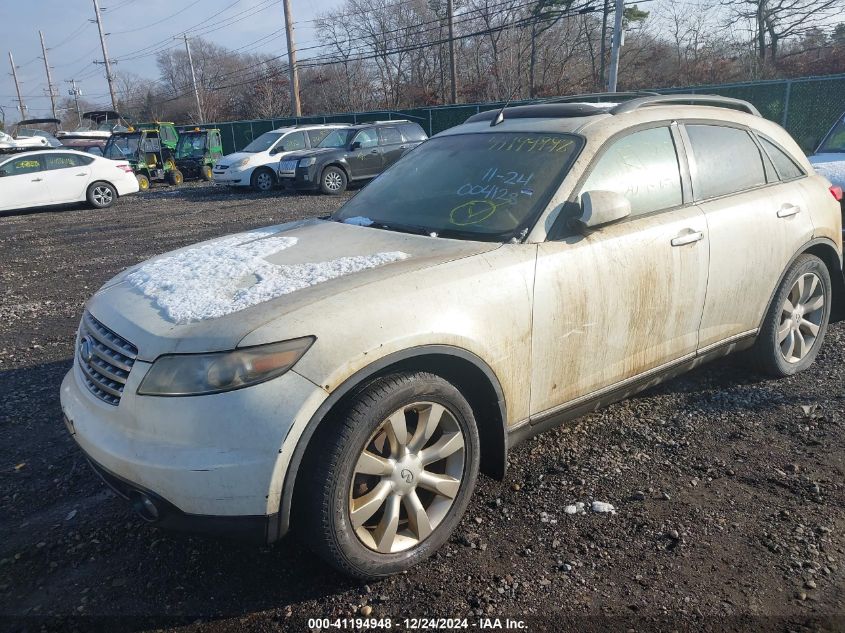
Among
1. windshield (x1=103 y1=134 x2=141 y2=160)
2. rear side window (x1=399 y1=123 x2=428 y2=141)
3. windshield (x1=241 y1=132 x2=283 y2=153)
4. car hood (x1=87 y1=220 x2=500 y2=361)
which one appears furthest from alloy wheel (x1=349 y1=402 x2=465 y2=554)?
windshield (x1=103 y1=134 x2=141 y2=160)

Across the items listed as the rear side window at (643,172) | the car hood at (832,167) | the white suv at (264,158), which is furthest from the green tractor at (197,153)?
the rear side window at (643,172)

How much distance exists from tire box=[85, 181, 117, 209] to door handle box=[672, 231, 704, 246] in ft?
52.5

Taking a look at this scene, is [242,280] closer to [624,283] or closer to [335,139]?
[624,283]

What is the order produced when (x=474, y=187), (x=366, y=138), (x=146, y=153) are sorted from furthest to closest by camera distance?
(x=146, y=153), (x=366, y=138), (x=474, y=187)

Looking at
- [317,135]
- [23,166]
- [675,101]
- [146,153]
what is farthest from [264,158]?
[675,101]

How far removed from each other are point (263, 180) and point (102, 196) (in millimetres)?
4371

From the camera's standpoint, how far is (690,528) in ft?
9.27

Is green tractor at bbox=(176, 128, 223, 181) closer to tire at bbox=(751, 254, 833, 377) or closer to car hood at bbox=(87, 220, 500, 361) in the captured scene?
car hood at bbox=(87, 220, 500, 361)

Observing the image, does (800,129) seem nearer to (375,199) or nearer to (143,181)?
(375,199)

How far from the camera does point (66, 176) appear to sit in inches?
609

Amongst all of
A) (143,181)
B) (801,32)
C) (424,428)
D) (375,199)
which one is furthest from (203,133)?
(801,32)

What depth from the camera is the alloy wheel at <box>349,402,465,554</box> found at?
2438mm

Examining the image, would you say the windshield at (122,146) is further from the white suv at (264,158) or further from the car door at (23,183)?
the car door at (23,183)

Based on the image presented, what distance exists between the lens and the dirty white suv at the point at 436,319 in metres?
2.20
